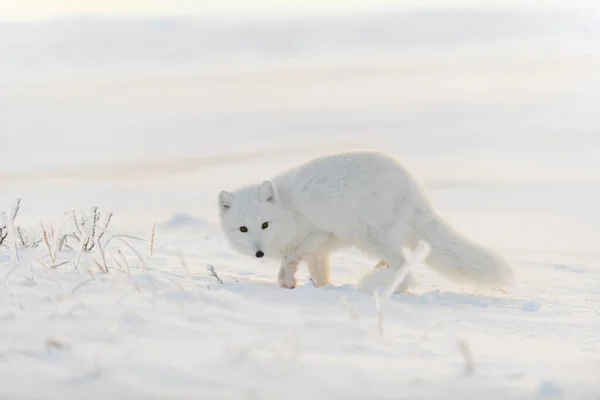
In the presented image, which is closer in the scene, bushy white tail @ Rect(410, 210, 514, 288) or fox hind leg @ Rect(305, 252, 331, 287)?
bushy white tail @ Rect(410, 210, 514, 288)

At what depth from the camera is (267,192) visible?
474cm

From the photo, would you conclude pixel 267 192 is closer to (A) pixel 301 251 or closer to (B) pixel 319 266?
(A) pixel 301 251

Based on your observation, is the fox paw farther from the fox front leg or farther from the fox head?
the fox head

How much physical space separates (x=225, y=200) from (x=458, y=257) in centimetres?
147

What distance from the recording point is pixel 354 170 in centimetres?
473

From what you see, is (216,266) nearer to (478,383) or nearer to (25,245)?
(25,245)

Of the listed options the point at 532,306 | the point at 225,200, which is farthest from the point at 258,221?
the point at 532,306

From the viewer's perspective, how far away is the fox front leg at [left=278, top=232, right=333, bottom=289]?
4777mm

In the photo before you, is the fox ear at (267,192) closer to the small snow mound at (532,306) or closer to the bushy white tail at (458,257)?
the bushy white tail at (458,257)

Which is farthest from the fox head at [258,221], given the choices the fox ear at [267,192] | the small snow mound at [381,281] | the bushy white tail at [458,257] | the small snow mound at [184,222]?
the small snow mound at [184,222]

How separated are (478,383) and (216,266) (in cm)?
384

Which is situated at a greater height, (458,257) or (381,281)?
(458,257)

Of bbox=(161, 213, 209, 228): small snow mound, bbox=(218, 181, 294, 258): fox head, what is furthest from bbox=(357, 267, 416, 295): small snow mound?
bbox=(161, 213, 209, 228): small snow mound

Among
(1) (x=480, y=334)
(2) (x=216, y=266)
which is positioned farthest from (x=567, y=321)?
(2) (x=216, y=266)
